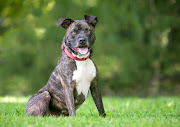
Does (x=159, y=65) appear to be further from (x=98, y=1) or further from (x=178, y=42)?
(x=98, y=1)

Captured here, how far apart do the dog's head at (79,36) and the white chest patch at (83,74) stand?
0.62 feet

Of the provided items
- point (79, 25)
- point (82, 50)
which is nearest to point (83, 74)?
point (82, 50)

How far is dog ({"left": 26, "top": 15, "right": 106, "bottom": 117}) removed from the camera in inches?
201

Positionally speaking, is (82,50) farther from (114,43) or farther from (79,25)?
(114,43)

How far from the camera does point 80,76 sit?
509 centimetres

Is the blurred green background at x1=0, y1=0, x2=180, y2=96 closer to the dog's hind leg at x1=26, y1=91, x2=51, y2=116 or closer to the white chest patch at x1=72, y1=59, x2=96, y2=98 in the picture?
the dog's hind leg at x1=26, y1=91, x2=51, y2=116

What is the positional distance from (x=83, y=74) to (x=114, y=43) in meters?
10.5

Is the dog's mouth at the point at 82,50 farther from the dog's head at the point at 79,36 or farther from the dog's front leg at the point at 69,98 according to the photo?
the dog's front leg at the point at 69,98

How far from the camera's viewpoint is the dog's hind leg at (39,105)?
5.16 meters

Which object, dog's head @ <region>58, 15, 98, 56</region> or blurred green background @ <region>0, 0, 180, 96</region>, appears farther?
blurred green background @ <region>0, 0, 180, 96</region>

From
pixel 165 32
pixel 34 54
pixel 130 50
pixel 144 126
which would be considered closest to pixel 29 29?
pixel 34 54

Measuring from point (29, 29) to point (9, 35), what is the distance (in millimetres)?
1730

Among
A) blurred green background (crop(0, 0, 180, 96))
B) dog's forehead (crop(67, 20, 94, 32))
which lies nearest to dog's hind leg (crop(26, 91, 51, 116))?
dog's forehead (crop(67, 20, 94, 32))

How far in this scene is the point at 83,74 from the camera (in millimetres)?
5102
